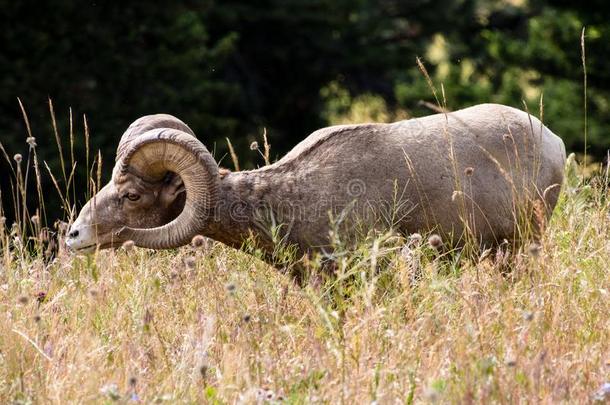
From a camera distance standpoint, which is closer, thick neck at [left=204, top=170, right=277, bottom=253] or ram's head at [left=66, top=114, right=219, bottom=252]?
ram's head at [left=66, top=114, right=219, bottom=252]

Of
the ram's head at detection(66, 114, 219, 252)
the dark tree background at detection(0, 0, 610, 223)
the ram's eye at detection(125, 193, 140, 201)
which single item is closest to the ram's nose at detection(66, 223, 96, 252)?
the ram's head at detection(66, 114, 219, 252)

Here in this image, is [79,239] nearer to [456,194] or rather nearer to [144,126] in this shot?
[144,126]

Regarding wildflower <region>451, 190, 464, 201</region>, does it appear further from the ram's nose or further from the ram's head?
the ram's nose

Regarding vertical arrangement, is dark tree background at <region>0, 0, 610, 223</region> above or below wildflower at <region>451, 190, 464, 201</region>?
below

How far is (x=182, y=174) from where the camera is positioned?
7668mm

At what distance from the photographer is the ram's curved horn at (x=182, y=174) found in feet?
24.9

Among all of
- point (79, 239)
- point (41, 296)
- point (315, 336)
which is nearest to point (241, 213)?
point (79, 239)

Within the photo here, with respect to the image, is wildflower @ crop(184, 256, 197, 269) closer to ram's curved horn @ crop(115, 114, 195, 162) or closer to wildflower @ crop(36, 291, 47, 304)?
wildflower @ crop(36, 291, 47, 304)

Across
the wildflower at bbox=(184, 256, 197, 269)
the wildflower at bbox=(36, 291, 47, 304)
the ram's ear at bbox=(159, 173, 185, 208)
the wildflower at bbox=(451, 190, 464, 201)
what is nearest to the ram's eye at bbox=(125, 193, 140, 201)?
the ram's ear at bbox=(159, 173, 185, 208)

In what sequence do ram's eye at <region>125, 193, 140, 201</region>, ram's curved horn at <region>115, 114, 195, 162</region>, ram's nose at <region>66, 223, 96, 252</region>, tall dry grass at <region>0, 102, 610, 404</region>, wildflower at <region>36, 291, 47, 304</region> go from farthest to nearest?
ram's curved horn at <region>115, 114, 195, 162</region> → ram's eye at <region>125, 193, 140, 201</region> → ram's nose at <region>66, 223, 96, 252</region> → wildflower at <region>36, 291, 47, 304</region> → tall dry grass at <region>0, 102, 610, 404</region>

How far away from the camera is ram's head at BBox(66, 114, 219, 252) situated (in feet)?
25.0

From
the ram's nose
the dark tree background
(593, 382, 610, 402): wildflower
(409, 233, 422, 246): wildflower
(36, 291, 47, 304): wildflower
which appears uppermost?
(593, 382, 610, 402): wildflower

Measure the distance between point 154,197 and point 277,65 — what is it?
76.0ft

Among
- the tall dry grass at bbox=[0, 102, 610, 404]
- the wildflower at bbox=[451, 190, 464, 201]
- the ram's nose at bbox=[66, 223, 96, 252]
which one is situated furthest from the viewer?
the ram's nose at bbox=[66, 223, 96, 252]
